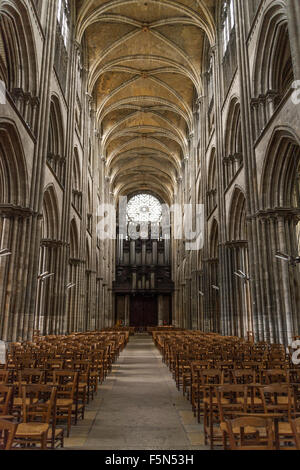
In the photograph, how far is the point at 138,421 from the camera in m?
6.36

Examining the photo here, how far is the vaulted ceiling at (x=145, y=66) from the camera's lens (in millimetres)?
25125

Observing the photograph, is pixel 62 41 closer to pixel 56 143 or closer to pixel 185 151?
pixel 56 143

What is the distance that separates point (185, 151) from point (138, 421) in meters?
35.9

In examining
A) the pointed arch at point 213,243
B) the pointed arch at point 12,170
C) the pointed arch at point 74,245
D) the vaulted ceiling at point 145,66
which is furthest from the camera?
the pointed arch at point 213,243

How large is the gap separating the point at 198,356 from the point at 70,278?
60.9 ft

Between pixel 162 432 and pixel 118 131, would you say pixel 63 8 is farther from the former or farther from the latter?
pixel 162 432

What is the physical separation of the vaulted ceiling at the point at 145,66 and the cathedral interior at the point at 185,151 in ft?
0.40

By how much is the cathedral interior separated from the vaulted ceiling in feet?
0.40

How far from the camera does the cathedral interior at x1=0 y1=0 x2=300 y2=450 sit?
1366 cm

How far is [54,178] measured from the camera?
19.4 m

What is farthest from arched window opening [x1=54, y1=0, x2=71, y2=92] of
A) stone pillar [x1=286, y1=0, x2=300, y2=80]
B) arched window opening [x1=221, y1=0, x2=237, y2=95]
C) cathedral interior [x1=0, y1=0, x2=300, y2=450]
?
stone pillar [x1=286, y1=0, x2=300, y2=80]

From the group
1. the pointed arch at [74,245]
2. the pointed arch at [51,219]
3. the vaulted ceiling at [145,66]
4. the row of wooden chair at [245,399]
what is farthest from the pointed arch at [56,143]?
the row of wooden chair at [245,399]

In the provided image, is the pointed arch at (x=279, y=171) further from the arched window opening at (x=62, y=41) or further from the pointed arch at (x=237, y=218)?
the arched window opening at (x=62, y=41)

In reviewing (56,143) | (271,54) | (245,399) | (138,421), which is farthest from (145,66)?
(245,399)
